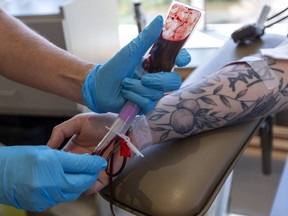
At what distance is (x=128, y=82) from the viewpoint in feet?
2.56

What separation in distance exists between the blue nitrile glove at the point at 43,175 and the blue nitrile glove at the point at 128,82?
0.47 feet

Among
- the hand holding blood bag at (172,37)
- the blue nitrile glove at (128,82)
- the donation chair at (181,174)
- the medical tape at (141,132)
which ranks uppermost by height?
the hand holding blood bag at (172,37)

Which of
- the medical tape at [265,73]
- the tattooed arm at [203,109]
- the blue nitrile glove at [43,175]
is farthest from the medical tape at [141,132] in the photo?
the medical tape at [265,73]

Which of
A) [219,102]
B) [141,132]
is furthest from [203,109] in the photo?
[141,132]

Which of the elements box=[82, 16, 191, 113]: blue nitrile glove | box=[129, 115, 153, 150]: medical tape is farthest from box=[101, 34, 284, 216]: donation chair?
box=[82, 16, 191, 113]: blue nitrile glove

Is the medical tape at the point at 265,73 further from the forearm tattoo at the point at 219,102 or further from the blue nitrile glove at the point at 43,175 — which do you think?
the blue nitrile glove at the point at 43,175

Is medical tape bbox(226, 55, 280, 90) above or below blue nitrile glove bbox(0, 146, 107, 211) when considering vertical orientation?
above

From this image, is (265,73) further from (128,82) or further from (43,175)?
(43,175)

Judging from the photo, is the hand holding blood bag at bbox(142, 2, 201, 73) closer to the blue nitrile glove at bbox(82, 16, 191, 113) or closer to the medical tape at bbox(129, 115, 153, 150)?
the blue nitrile glove at bbox(82, 16, 191, 113)

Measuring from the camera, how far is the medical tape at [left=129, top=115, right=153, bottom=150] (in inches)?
35.0

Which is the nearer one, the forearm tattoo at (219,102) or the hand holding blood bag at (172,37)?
the hand holding blood bag at (172,37)

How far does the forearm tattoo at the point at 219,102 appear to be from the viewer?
0.91m

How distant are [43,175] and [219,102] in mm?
478

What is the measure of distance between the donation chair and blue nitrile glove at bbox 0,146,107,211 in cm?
8
